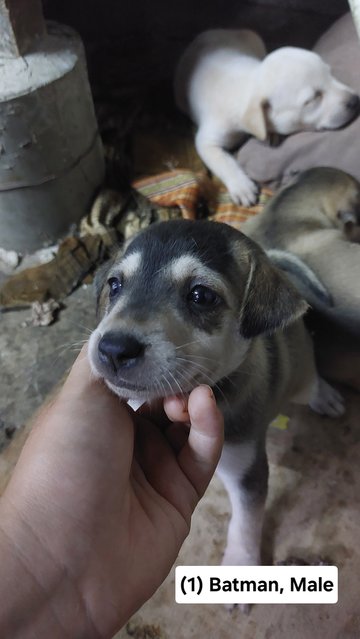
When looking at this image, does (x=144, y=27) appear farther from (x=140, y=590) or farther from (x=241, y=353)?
(x=140, y=590)

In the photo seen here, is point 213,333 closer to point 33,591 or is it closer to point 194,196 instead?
point 33,591

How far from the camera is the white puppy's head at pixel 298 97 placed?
11.9ft

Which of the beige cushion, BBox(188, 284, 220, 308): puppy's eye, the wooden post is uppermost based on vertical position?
the wooden post

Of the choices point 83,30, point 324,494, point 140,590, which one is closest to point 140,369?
point 140,590

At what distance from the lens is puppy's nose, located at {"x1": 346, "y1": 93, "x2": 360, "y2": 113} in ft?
11.9

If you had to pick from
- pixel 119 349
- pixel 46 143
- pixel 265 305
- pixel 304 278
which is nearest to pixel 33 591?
pixel 119 349

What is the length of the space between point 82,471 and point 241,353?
0.65 metres

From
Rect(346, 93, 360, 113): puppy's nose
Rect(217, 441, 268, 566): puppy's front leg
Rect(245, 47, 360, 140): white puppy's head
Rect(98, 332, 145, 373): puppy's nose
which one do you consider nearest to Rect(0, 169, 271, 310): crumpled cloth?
Rect(245, 47, 360, 140): white puppy's head

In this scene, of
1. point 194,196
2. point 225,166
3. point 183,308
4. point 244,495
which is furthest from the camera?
point 225,166

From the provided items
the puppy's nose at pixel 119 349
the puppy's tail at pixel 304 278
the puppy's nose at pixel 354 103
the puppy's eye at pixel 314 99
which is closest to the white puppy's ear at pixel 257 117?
the puppy's eye at pixel 314 99

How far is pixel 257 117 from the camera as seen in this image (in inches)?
146

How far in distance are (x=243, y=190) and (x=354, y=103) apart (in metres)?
0.88

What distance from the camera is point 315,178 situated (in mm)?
3105

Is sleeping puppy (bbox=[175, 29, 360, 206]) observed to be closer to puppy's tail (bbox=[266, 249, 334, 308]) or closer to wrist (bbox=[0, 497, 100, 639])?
puppy's tail (bbox=[266, 249, 334, 308])
